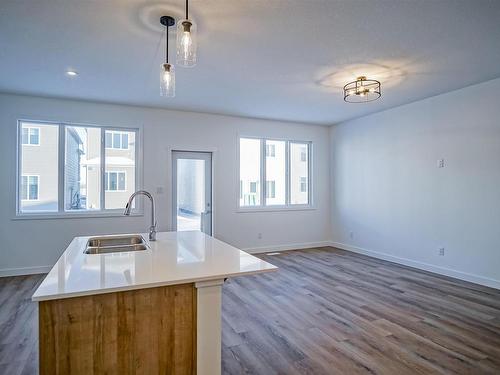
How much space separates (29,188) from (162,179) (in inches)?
75.6

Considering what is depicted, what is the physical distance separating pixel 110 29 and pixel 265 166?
403 cm

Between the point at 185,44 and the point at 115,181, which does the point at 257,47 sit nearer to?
the point at 185,44

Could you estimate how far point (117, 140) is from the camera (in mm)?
5012

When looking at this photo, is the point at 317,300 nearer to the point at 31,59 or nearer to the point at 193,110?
the point at 193,110

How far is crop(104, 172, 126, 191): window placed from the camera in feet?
16.1

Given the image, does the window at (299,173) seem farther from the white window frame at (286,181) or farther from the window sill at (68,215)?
the window sill at (68,215)

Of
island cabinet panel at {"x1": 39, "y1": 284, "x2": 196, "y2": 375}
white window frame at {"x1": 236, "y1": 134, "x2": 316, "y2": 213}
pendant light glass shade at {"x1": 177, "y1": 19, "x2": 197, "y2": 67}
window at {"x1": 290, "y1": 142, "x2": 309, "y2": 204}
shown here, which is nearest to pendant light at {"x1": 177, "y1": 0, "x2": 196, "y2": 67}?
pendant light glass shade at {"x1": 177, "y1": 19, "x2": 197, "y2": 67}

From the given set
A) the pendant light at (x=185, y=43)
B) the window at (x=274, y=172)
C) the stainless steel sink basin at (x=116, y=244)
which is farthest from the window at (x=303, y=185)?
the pendant light at (x=185, y=43)

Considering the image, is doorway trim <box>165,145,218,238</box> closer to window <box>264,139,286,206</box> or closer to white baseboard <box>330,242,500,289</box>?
window <box>264,139,286,206</box>

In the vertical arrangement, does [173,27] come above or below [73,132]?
above

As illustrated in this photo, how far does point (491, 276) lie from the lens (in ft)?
12.8

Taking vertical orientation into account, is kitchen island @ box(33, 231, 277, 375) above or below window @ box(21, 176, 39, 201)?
below

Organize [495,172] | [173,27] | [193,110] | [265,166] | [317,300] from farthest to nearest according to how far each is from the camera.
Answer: [265,166] → [193,110] → [495,172] → [317,300] → [173,27]

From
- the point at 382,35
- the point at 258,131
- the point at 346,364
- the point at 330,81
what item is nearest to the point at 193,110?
the point at 258,131
